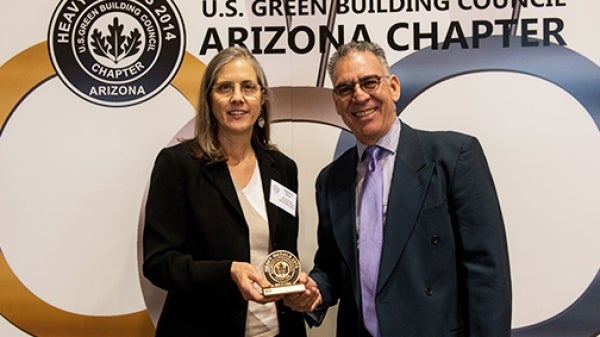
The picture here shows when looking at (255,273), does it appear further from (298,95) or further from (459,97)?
(459,97)

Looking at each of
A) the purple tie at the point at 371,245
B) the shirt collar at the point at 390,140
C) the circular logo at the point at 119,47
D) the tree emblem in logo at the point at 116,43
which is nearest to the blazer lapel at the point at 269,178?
the purple tie at the point at 371,245

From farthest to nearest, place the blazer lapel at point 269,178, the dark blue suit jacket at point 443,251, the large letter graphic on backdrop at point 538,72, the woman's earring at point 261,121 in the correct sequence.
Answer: the large letter graphic on backdrop at point 538,72 → the woman's earring at point 261,121 → the blazer lapel at point 269,178 → the dark blue suit jacket at point 443,251

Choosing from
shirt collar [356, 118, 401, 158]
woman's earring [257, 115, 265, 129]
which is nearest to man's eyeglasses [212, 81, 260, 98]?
woman's earring [257, 115, 265, 129]

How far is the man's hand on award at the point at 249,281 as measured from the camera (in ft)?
5.34

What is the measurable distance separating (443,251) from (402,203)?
18 centimetres

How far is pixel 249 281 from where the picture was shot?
1.66 metres

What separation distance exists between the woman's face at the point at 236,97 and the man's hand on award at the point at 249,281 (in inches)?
18.2

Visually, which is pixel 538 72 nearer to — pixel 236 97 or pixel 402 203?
pixel 402 203

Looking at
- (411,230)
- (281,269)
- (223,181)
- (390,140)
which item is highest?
(390,140)

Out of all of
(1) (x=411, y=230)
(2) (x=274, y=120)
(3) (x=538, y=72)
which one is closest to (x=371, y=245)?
(1) (x=411, y=230)

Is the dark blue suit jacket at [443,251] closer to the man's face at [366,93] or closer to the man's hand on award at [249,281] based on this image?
the man's face at [366,93]

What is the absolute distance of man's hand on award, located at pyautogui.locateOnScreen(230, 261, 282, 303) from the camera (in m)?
1.63

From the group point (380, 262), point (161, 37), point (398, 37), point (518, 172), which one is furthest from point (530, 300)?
point (161, 37)

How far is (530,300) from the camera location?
2.21 meters
